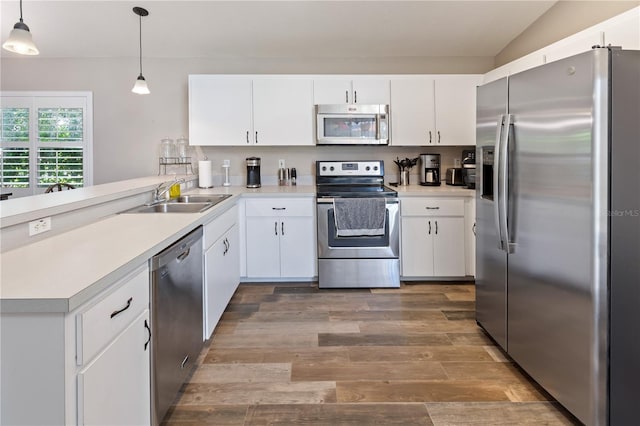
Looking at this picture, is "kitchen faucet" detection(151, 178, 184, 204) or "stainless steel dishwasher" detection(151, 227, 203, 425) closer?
"stainless steel dishwasher" detection(151, 227, 203, 425)

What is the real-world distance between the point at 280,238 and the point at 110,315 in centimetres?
261

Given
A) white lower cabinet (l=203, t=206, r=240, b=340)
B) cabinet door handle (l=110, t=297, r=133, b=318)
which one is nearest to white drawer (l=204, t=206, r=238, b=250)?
white lower cabinet (l=203, t=206, r=240, b=340)

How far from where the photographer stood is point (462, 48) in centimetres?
420

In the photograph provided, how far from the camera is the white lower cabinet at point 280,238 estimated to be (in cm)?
377

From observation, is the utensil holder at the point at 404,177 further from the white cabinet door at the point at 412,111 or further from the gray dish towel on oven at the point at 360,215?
the gray dish towel on oven at the point at 360,215

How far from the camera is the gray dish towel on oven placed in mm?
3617

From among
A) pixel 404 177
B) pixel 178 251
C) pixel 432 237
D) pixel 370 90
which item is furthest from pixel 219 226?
pixel 404 177

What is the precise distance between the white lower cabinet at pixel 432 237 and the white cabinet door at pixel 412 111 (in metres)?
0.71

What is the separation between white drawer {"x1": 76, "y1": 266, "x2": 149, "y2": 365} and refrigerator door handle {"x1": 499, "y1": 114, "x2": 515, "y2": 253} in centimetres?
178

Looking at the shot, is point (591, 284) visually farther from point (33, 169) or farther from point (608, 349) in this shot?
point (33, 169)

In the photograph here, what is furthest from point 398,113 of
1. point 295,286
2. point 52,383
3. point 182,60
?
point 52,383

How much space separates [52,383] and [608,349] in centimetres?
194

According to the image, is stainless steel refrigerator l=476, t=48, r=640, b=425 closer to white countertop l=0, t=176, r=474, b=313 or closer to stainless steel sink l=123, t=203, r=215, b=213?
white countertop l=0, t=176, r=474, b=313

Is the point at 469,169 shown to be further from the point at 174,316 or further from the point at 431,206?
the point at 174,316
